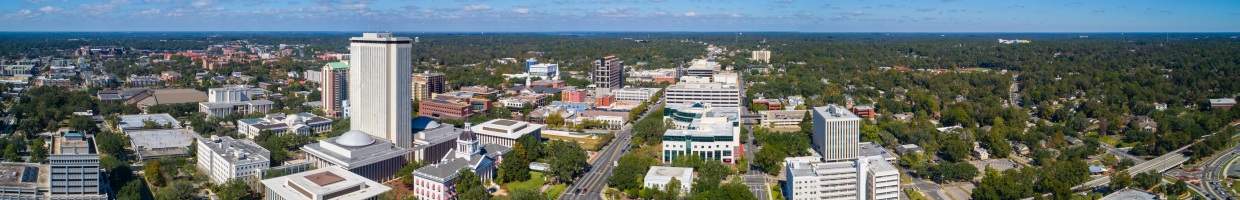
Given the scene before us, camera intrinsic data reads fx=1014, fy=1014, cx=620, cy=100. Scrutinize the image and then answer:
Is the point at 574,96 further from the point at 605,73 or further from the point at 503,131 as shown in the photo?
the point at 503,131

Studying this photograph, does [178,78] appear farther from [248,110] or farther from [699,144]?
[699,144]

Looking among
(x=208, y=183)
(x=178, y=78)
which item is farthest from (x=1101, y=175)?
(x=178, y=78)

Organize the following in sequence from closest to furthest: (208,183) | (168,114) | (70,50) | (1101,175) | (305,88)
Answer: (208,183), (1101,175), (168,114), (305,88), (70,50)

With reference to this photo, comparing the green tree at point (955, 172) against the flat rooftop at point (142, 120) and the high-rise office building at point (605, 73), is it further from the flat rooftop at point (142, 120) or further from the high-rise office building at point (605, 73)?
the high-rise office building at point (605, 73)

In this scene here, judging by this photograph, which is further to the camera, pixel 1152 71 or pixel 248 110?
pixel 1152 71

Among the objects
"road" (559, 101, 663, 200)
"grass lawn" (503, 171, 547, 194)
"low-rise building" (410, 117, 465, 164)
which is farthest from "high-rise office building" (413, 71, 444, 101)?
"grass lawn" (503, 171, 547, 194)

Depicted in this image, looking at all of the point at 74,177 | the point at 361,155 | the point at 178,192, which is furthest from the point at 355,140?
the point at 74,177
